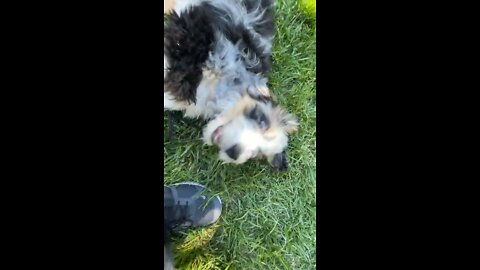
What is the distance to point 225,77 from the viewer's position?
4.76 feet

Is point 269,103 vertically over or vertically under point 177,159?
over

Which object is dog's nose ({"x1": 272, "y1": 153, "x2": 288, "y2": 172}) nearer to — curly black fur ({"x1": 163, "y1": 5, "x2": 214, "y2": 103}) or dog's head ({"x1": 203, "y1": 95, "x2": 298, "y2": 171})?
dog's head ({"x1": 203, "y1": 95, "x2": 298, "y2": 171})

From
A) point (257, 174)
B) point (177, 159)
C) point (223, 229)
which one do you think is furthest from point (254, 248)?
point (177, 159)

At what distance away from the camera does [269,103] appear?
1.48 meters

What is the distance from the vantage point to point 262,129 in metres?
1.42

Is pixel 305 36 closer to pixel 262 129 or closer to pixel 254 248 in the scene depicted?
pixel 262 129

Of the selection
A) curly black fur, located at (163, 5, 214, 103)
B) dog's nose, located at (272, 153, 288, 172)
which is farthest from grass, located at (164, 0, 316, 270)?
curly black fur, located at (163, 5, 214, 103)

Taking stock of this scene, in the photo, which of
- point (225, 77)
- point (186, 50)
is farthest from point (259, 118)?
point (186, 50)

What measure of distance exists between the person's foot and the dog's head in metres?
0.15

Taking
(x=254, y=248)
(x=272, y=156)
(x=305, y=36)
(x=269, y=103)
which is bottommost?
(x=254, y=248)

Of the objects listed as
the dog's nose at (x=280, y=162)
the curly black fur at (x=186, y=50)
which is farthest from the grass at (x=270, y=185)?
the curly black fur at (x=186, y=50)

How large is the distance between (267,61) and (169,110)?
38 centimetres

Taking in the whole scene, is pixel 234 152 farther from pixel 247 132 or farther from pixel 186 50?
pixel 186 50
